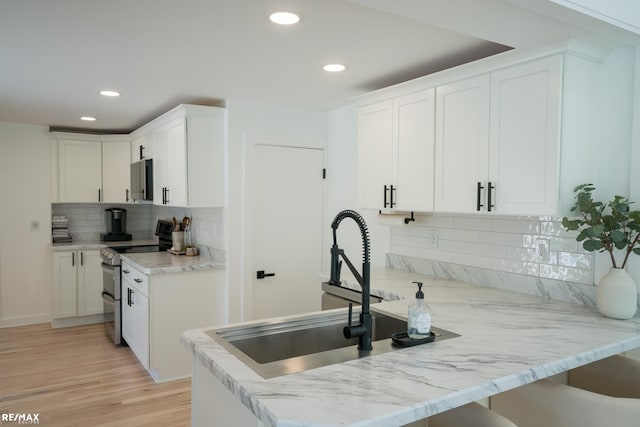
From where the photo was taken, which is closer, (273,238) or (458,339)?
(458,339)

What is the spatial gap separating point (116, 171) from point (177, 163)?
206 centimetres

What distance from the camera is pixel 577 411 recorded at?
161 cm

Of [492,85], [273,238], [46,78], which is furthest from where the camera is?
[273,238]

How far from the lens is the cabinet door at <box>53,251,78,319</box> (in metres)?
5.19

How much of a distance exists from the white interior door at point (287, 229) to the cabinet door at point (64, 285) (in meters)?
2.63

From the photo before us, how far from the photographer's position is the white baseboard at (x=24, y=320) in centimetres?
517

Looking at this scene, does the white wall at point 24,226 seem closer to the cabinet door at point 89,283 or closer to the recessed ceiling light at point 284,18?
the cabinet door at point 89,283

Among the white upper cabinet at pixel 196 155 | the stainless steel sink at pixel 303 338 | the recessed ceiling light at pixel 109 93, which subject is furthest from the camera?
the white upper cabinet at pixel 196 155

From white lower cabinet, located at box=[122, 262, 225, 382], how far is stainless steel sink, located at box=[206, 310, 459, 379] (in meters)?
2.00

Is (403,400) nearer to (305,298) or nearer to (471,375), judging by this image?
(471,375)

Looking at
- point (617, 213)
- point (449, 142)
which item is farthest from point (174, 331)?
point (617, 213)

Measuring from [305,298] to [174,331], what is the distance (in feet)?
3.87

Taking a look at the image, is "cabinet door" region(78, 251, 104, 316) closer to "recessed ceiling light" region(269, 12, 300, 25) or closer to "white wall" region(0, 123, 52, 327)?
"white wall" region(0, 123, 52, 327)

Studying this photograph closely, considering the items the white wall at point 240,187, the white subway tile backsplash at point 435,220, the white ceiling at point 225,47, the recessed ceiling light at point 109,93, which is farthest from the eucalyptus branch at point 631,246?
the recessed ceiling light at point 109,93
